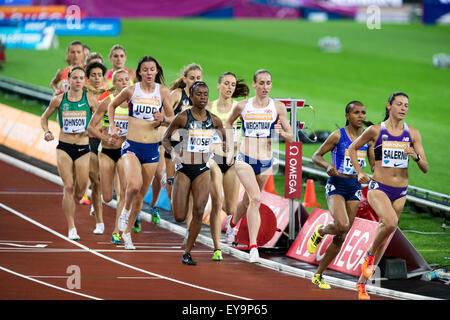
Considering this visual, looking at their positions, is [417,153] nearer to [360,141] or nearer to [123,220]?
[360,141]

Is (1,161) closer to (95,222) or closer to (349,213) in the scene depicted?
(95,222)

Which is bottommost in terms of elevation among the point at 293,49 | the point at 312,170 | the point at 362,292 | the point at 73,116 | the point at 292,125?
the point at 362,292

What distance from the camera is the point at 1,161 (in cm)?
2194

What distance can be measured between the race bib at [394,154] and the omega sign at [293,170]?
2.40m

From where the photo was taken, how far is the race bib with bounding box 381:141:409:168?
1109cm

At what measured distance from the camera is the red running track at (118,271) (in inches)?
434

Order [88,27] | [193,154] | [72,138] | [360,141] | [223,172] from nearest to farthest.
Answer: [360,141] < [193,154] < [223,172] < [72,138] < [88,27]

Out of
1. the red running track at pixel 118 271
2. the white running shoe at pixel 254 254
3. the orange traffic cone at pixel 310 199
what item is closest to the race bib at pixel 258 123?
the white running shoe at pixel 254 254

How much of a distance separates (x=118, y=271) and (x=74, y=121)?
2903 millimetres

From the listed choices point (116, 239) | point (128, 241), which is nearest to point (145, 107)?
point (128, 241)

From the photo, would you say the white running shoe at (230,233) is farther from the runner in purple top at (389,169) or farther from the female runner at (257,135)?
the runner in purple top at (389,169)

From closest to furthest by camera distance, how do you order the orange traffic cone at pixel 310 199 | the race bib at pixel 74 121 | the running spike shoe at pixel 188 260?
the running spike shoe at pixel 188 260 → the race bib at pixel 74 121 → the orange traffic cone at pixel 310 199

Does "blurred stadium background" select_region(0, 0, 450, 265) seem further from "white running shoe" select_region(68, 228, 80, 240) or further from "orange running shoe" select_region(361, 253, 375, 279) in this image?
"white running shoe" select_region(68, 228, 80, 240)

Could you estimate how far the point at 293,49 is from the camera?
148 ft
